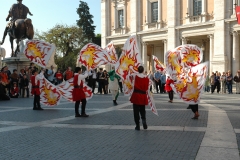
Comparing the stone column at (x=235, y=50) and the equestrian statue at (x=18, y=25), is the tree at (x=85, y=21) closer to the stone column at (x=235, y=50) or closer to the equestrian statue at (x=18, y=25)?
the stone column at (x=235, y=50)

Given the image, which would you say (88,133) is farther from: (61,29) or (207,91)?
(61,29)

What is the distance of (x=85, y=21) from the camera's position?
219 ft

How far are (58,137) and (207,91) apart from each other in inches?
841

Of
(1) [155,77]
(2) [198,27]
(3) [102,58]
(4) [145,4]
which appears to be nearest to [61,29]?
(4) [145,4]

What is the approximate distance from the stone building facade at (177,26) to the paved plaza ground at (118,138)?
2420 cm

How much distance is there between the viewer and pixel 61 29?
188ft

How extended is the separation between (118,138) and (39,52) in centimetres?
782

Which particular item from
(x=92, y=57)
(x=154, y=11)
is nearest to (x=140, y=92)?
(x=92, y=57)

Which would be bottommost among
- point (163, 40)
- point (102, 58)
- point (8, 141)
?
point (8, 141)

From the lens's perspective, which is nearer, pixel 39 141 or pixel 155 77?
pixel 39 141

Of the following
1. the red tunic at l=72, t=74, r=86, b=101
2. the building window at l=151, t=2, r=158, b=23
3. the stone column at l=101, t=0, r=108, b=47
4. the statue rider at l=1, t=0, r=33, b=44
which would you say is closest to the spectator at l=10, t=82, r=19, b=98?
the statue rider at l=1, t=0, r=33, b=44

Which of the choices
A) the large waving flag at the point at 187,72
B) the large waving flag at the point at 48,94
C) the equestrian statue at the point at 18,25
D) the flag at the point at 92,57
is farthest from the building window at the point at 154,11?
the large waving flag at the point at 187,72

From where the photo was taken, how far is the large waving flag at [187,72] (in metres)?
10.3

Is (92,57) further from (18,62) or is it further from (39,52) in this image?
(18,62)
